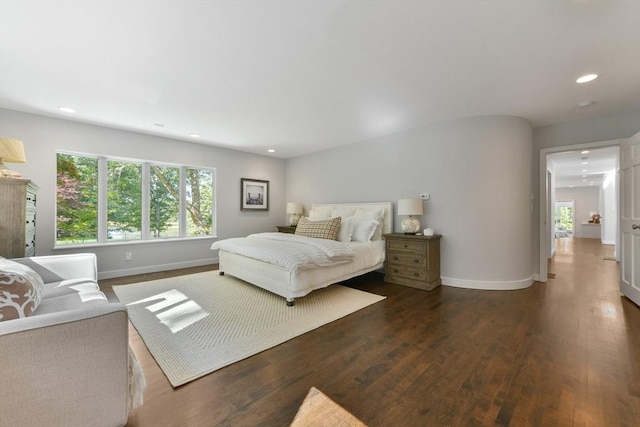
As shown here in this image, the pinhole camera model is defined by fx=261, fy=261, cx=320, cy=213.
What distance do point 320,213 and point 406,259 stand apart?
206 centimetres

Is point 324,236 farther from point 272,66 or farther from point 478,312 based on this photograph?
point 272,66

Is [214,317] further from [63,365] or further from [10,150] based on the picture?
[10,150]

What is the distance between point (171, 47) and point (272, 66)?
828mm

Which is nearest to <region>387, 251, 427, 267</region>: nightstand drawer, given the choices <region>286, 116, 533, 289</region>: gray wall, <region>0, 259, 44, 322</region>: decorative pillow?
<region>286, 116, 533, 289</region>: gray wall

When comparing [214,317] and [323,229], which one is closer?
[214,317]

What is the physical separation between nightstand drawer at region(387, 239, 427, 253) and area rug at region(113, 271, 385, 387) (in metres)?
0.92

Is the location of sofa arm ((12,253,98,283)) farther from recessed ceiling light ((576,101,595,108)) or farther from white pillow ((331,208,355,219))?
recessed ceiling light ((576,101,595,108))

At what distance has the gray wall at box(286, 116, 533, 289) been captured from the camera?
367 cm

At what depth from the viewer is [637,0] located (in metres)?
1.66

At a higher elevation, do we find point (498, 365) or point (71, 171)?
point (71, 171)

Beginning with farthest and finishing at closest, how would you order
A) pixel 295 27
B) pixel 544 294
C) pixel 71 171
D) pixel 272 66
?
pixel 71 171
pixel 544 294
pixel 272 66
pixel 295 27

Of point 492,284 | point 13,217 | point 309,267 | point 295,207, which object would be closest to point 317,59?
point 309,267

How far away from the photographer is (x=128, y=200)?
461 centimetres

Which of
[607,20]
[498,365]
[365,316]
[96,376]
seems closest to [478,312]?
[498,365]
